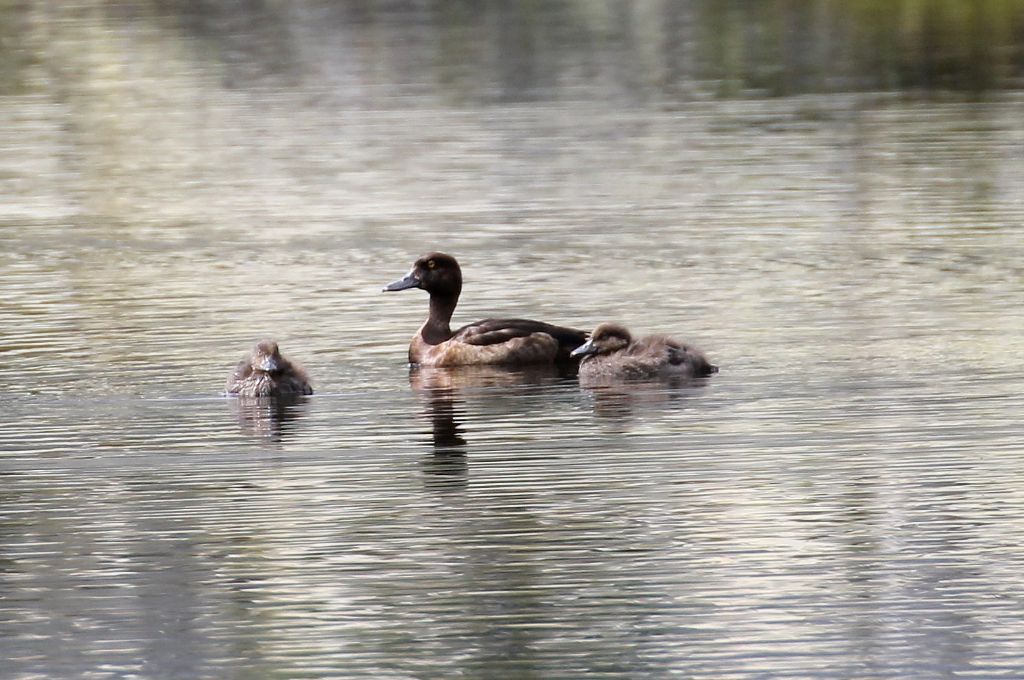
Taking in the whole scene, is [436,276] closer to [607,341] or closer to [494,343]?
[494,343]

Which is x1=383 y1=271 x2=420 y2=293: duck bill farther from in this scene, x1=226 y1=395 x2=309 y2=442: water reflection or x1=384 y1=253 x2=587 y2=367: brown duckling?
x1=226 y1=395 x2=309 y2=442: water reflection

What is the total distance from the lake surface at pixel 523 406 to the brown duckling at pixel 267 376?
0.20 metres

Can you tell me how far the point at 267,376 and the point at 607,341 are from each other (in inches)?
86.8

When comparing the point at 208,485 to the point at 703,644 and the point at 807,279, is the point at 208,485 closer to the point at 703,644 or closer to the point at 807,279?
the point at 703,644

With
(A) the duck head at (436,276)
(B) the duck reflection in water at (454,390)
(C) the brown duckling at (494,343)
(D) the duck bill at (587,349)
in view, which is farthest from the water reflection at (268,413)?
(A) the duck head at (436,276)

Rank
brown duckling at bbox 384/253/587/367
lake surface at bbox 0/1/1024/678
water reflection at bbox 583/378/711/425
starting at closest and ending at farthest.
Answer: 1. lake surface at bbox 0/1/1024/678
2. water reflection at bbox 583/378/711/425
3. brown duckling at bbox 384/253/587/367

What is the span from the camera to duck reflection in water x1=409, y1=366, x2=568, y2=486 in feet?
41.3

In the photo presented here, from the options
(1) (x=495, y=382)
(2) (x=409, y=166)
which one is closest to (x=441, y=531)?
(1) (x=495, y=382)

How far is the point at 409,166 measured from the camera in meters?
29.2

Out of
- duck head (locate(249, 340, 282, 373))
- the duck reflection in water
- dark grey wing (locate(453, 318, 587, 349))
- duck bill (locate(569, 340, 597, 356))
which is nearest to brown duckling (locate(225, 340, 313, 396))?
duck head (locate(249, 340, 282, 373))

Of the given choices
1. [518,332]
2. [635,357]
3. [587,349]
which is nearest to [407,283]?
[518,332]

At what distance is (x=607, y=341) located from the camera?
1550 cm

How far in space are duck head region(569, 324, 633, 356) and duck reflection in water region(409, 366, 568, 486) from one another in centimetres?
29

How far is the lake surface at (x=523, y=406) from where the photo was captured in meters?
9.23
